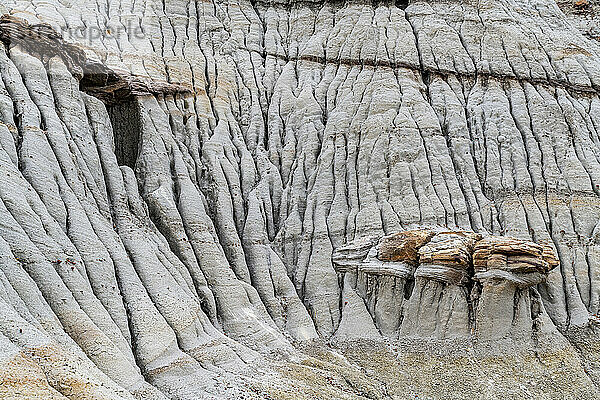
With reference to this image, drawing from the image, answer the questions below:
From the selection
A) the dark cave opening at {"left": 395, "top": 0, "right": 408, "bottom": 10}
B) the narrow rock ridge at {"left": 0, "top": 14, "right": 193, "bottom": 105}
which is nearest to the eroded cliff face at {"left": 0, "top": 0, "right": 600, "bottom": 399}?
the narrow rock ridge at {"left": 0, "top": 14, "right": 193, "bottom": 105}

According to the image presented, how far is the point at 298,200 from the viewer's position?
25.9 m

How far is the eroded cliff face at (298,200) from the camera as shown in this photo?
634 inches

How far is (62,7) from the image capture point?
29.1 meters

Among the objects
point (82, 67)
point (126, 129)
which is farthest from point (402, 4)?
point (82, 67)

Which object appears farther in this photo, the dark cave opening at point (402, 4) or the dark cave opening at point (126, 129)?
the dark cave opening at point (402, 4)

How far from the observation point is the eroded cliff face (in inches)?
634

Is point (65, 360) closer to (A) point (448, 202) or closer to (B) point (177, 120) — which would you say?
(B) point (177, 120)

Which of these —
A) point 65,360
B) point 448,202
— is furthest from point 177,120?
point 65,360

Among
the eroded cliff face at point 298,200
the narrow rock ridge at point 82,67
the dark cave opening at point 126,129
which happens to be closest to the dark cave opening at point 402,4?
the eroded cliff face at point 298,200

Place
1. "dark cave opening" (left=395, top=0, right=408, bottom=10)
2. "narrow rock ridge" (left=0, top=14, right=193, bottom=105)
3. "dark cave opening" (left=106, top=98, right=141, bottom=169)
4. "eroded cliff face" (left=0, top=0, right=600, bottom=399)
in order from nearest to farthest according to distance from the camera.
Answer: "eroded cliff face" (left=0, top=0, right=600, bottom=399), "narrow rock ridge" (left=0, top=14, right=193, bottom=105), "dark cave opening" (left=106, top=98, right=141, bottom=169), "dark cave opening" (left=395, top=0, right=408, bottom=10)

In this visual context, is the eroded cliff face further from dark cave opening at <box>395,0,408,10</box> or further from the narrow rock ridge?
dark cave opening at <box>395,0,408,10</box>

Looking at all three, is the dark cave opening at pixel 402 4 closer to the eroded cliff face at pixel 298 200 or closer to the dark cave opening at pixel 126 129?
the eroded cliff face at pixel 298 200

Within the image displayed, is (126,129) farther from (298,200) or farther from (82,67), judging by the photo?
(298,200)

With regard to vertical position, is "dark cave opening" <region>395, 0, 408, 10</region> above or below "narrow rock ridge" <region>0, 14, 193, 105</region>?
above
